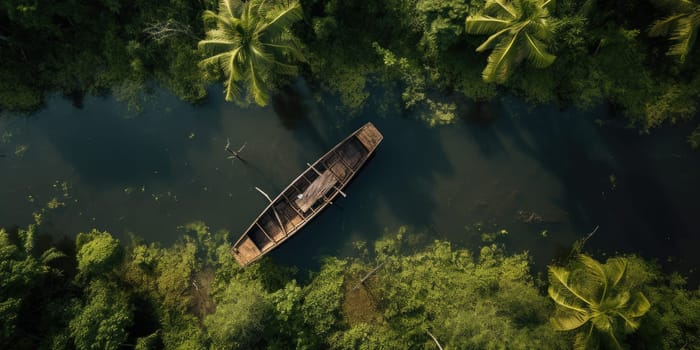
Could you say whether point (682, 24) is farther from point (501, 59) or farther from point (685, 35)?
point (501, 59)

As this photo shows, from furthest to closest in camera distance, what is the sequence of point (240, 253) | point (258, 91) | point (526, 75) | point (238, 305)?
point (526, 75) < point (240, 253) < point (238, 305) < point (258, 91)

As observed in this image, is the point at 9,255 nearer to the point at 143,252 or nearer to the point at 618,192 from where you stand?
the point at 143,252

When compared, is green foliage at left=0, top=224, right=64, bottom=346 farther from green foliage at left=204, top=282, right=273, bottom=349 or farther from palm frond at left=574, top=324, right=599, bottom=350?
palm frond at left=574, top=324, right=599, bottom=350

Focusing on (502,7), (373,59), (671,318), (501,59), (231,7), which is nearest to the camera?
(231,7)

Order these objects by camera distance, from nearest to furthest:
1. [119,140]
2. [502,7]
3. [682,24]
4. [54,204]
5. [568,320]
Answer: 1. [502,7]
2. [568,320]
3. [682,24]
4. [54,204]
5. [119,140]

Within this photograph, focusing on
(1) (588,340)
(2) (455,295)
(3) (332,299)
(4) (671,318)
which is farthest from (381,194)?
(4) (671,318)

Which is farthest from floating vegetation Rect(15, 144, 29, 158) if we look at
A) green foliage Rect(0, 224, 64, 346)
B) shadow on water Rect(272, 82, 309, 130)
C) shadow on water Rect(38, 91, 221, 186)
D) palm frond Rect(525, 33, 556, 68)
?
palm frond Rect(525, 33, 556, 68)

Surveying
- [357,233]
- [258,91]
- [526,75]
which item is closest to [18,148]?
[258,91]
